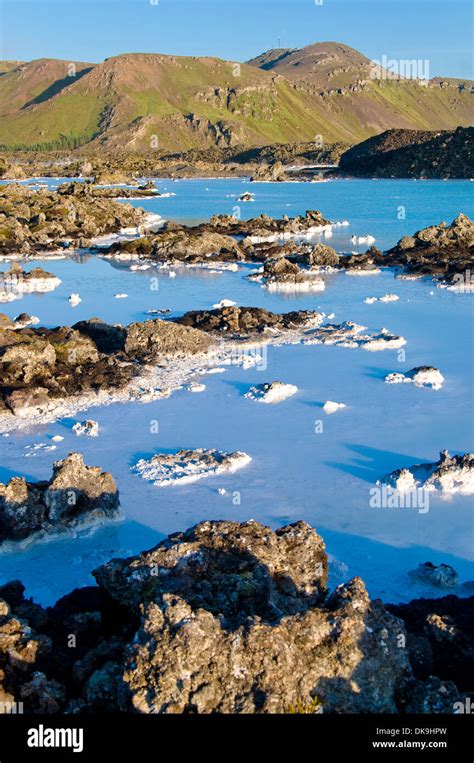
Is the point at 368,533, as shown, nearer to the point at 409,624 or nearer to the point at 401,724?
the point at 409,624

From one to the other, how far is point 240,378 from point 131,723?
493 inches

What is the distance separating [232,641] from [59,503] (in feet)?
18.3

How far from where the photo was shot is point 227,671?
5.74m

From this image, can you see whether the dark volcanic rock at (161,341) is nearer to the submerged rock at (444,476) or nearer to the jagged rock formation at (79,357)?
the jagged rock formation at (79,357)

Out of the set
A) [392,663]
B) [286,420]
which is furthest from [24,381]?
[392,663]

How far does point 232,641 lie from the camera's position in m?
5.88

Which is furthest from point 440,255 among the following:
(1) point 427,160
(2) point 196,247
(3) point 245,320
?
(1) point 427,160

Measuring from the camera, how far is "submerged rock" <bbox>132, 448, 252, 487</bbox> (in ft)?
40.0

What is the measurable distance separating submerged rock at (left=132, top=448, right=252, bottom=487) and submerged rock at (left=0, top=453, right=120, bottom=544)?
1.31m

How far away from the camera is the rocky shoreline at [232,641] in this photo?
18.8ft

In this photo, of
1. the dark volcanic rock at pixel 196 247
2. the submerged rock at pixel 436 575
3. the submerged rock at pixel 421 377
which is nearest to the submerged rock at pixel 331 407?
the submerged rock at pixel 421 377

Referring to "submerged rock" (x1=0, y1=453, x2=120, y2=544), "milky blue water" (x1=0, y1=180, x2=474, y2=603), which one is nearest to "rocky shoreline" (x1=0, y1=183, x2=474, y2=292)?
"milky blue water" (x1=0, y1=180, x2=474, y2=603)

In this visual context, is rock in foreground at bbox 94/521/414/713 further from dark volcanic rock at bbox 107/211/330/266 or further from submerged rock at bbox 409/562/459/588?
dark volcanic rock at bbox 107/211/330/266

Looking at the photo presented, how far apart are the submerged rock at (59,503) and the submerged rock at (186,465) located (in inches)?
51.7
